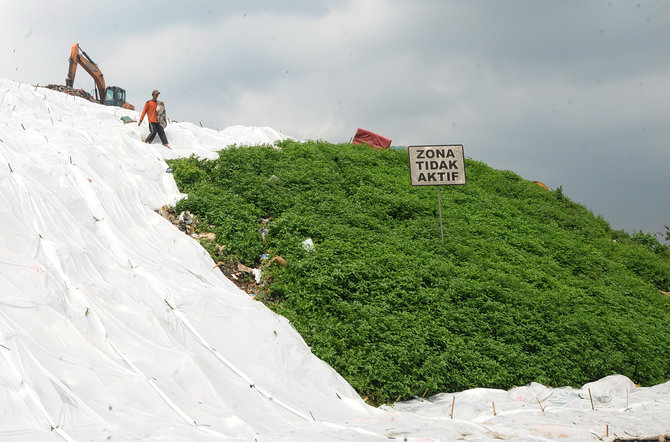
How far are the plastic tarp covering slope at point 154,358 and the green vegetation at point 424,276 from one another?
0.56 m

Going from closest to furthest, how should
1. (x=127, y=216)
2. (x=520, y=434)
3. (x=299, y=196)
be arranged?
(x=520, y=434), (x=127, y=216), (x=299, y=196)

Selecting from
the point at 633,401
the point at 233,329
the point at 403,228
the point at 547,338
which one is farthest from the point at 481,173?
the point at 233,329

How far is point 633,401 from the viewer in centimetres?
715

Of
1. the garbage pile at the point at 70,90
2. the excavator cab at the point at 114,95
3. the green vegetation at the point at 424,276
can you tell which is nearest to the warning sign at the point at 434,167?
the green vegetation at the point at 424,276

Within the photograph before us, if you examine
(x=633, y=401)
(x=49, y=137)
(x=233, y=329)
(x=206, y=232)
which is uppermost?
(x=49, y=137)

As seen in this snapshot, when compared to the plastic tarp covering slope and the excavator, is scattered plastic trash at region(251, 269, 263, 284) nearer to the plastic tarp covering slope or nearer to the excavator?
the plastic tarp covering slope

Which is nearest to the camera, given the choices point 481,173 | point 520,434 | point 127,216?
point 520,434

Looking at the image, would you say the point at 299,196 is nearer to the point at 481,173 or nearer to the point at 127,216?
the point at 127,216

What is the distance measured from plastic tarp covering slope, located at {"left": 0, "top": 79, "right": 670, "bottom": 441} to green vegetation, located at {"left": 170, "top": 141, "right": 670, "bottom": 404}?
0.56 meters

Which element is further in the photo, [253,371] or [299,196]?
[299,196]

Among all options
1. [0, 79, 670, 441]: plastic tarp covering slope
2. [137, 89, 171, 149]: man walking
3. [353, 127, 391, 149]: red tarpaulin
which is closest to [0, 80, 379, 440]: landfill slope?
[0, 79, 670, 441]: plastic tarp covering slope

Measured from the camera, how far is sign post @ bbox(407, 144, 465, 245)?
11602mm

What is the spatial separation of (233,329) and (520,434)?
12.8 feet

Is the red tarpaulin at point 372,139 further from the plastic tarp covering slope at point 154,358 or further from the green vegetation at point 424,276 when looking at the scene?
the plastic tarp covering slope at point 154,358
